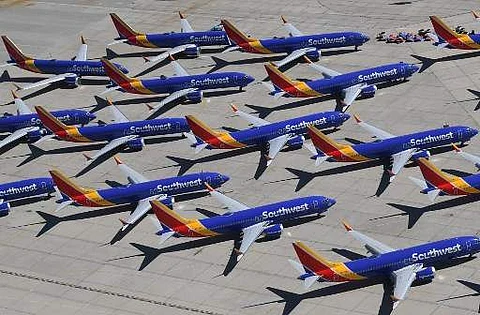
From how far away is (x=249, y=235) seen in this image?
119 m

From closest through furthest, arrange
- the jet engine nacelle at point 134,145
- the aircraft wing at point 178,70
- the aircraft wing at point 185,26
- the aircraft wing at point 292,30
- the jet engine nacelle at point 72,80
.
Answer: the jet engine nacelle at point 134,145 → the aircraft wing at point 178,70 → the jet engine nacelle at point 72,80 → the aircraft wing at point 292,30 → the aircraft wing at point 185,26

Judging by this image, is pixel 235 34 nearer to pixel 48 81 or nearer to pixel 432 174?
pixel 48 81

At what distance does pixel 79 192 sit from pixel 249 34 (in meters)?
62.1

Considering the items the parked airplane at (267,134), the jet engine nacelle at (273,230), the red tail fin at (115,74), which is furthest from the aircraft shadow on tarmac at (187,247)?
the red tail fin at (115,74)

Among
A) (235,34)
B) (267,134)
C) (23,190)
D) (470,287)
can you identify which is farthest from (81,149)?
(470,287)

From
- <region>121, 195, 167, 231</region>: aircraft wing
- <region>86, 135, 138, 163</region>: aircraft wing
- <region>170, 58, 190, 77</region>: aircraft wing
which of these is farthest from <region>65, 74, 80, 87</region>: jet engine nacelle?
<region>121, 195, 167, 231</region>: aircraft wing

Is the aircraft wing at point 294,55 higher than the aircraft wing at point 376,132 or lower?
higher

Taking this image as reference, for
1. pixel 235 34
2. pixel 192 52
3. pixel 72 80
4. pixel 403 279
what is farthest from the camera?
pixel 192 52

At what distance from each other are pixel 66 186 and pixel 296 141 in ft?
106

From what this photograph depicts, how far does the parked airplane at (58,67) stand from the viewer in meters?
165

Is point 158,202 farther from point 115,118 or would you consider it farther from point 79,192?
point 115,118

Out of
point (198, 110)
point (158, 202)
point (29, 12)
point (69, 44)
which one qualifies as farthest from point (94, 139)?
point (29, 12)

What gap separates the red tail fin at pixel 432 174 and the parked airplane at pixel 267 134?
22.2 metres

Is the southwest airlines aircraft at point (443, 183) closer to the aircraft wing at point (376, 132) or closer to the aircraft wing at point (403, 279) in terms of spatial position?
the aircraft wing at point (403, 279)
